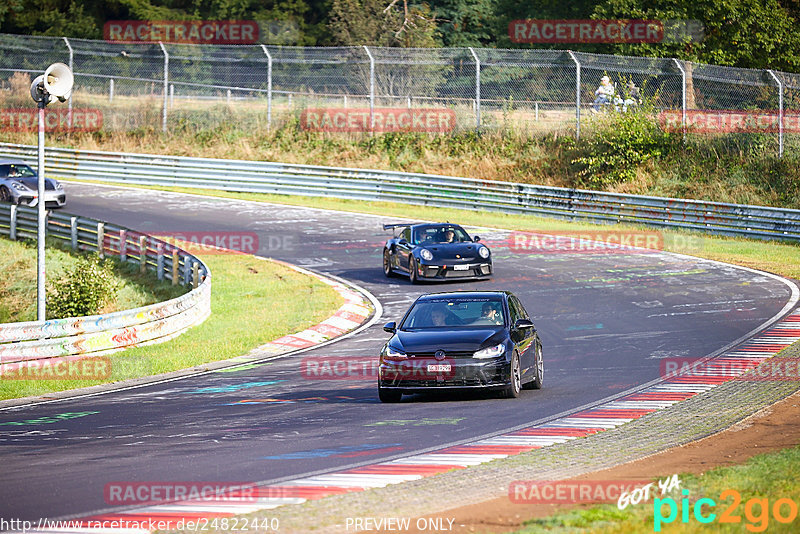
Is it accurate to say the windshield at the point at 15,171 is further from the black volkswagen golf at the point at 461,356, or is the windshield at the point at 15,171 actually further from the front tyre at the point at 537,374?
the front tyre at the point at 537,374

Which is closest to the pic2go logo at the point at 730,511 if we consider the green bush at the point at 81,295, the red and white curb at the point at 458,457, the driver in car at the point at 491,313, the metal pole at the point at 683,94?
the red and white curb at the point at 458,457

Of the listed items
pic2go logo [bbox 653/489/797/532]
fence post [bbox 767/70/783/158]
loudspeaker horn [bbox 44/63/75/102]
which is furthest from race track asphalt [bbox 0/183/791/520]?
fence post [bbox 767/70/783/158]

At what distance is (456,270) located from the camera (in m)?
23.7

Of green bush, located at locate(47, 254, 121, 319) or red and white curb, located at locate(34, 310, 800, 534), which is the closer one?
red and white curb, located at locate(34, 310, 800, 534)

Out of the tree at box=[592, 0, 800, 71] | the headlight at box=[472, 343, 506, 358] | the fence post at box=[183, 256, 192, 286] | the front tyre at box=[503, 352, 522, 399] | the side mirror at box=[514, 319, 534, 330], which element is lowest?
the fence post at box=[183, 256, 192, 286]

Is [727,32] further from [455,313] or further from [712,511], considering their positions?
[712,511]

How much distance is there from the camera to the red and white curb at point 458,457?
299 inches

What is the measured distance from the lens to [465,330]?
44.1 ft

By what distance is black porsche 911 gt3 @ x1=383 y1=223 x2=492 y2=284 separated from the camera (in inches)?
934

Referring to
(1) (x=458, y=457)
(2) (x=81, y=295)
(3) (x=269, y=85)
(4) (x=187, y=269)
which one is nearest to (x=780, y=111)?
(3) (x=269, y=85)

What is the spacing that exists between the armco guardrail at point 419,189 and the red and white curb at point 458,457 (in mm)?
15900

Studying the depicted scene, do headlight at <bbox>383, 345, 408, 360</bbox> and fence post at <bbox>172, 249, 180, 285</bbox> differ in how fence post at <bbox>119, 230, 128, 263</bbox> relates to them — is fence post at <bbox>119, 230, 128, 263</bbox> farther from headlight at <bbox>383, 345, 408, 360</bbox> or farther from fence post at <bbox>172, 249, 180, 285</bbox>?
headlight at <bbox>383, 345, 408, 360</bbox>

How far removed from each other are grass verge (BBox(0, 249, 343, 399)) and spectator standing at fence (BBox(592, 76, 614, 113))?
49.6ft

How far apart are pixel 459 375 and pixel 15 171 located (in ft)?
86.4
